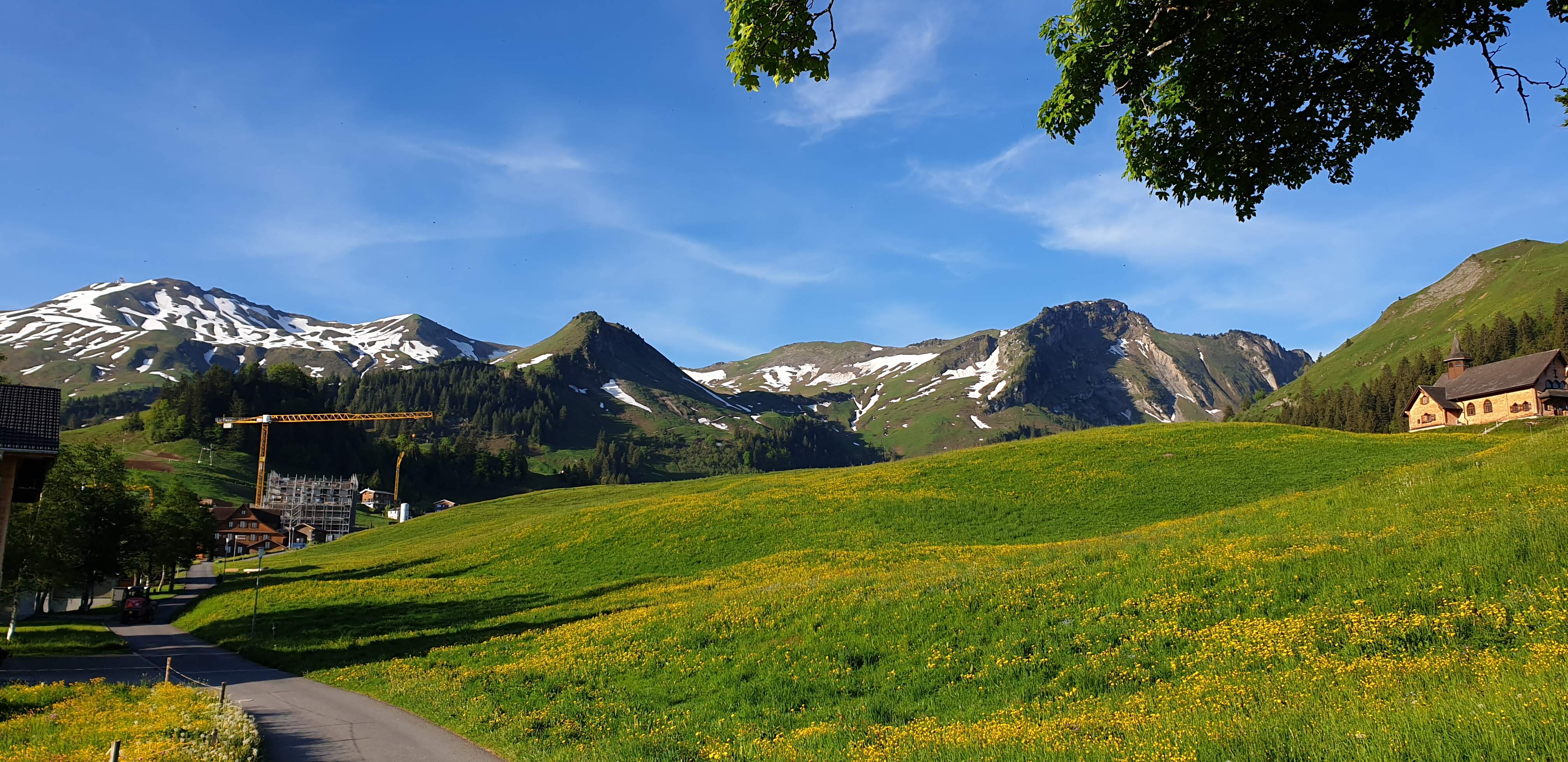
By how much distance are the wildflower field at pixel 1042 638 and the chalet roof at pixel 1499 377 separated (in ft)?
209

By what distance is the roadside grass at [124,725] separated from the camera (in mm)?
14664

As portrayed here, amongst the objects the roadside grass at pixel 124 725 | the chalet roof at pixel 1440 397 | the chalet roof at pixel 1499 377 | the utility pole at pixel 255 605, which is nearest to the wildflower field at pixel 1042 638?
the utility pole at pixel 255 605

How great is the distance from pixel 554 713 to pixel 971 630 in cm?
1046

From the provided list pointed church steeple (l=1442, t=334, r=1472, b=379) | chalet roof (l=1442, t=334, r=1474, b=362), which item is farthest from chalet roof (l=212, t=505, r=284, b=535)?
chalet roof (l=1442, t=334, r=1474, b=362)

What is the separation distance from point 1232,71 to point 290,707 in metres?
27.3

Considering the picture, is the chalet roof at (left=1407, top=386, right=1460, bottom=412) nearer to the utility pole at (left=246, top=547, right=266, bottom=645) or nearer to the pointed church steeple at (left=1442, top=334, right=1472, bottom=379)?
the pointed church steeple at (left=1442, top=334, right=1472, bottom=379)

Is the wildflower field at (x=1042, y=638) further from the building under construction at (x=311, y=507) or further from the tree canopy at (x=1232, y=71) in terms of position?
the building under construction at (x=311, y=507)

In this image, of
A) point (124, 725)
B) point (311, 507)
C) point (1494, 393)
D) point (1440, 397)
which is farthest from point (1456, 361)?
point (311, 507)

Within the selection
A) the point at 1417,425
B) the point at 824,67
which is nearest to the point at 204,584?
the point at 824,67

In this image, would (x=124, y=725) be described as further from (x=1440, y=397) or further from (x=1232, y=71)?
(x=1440, y=397)

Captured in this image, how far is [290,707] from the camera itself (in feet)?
74.5

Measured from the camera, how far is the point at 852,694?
17.4 meters

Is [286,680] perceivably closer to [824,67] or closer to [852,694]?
[852,694]

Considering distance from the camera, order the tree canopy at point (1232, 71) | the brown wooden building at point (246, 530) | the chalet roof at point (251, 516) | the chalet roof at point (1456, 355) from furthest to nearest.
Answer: the chalet roof at point (251, 516) < the brown wooden building at point (246, 530) < the chalet roof at point (1456, 355) < the tree canopy at point (1232, 71)
